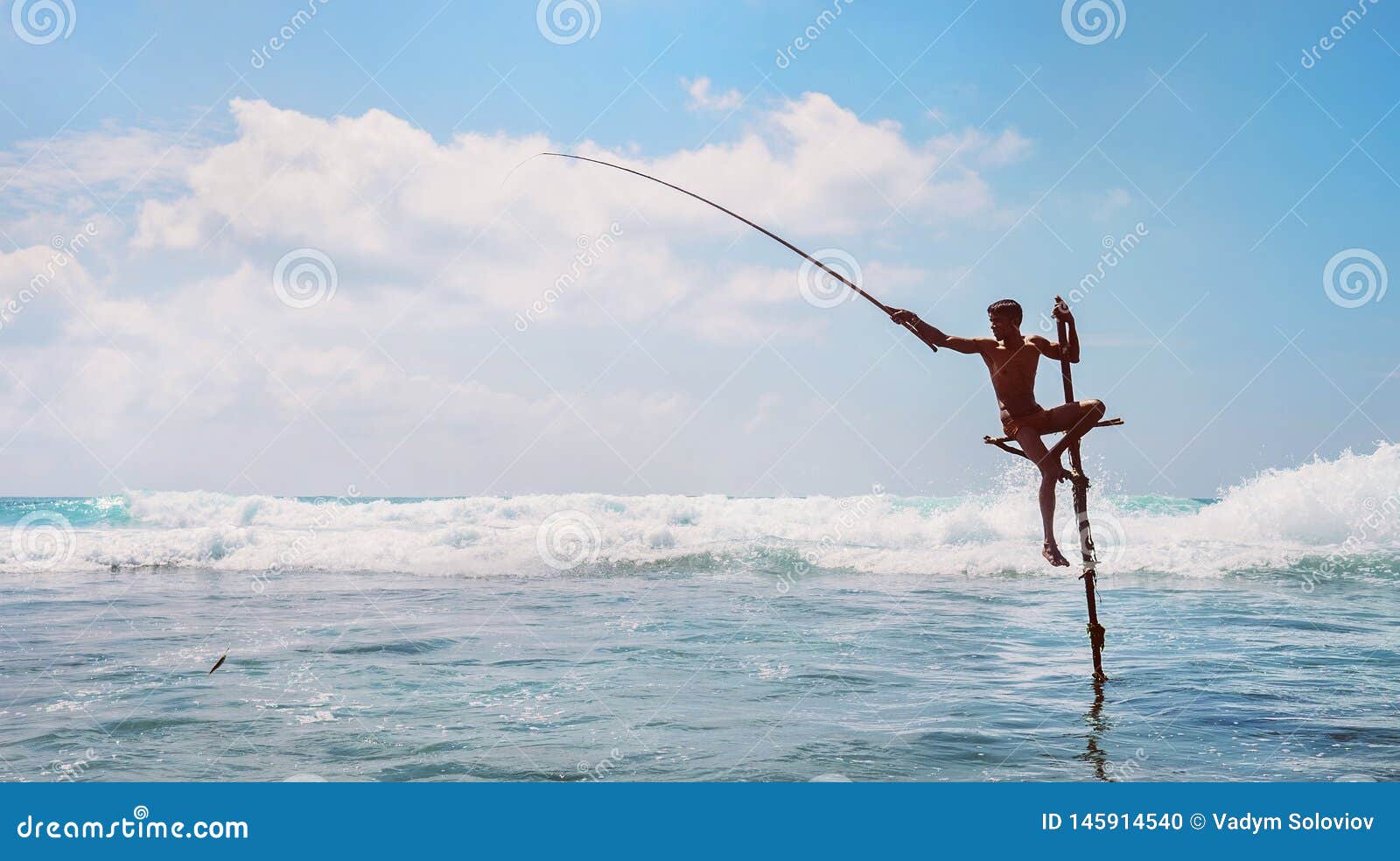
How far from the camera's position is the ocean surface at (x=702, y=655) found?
885 centimetres

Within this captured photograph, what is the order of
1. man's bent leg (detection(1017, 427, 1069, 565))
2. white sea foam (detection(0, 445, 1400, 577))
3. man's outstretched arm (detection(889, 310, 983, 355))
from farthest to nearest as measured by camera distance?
white sea foam (detection(0, 445, 1400, 577)), man's bent leg (detection(1017, 427, 1069, 565)), man's outstretched arm (detection(889, 310, 983, 355))

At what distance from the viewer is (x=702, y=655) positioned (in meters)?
13.3

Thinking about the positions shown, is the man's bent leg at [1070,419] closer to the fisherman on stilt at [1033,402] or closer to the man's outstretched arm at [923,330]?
the fisherman on stilt at [1033,402]

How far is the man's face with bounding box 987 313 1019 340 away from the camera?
7133 millimetres

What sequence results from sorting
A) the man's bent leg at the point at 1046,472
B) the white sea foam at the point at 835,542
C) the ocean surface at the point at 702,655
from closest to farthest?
the man's bent leg at the point at 1046,472, the ocean surface at the point at 702,655, the white sea foam at the point at 835,542

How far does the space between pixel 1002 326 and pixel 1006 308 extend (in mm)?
137

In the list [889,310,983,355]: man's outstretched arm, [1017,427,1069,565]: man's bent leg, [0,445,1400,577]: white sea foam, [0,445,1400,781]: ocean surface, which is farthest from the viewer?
[0,445,1400,577]: white sea foam

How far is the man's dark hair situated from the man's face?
15mm

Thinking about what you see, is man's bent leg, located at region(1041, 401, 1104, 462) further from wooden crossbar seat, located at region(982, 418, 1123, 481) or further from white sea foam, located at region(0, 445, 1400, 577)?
white sea foam, located at region(0, 445, 1400, 577)

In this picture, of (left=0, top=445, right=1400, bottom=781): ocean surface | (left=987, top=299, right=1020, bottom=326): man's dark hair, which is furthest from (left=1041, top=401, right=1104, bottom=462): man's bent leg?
(left=0, top=445, right=1400, bottom=781): ocean surface

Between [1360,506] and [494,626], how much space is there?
25.4 meters

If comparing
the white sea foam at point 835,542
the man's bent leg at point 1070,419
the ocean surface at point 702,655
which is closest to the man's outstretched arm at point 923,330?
the man's bent leg at point 1070,419

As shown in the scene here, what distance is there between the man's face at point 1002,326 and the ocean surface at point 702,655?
12.2 feet

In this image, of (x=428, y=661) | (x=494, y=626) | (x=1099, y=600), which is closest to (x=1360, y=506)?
(x=1099, y=600)
